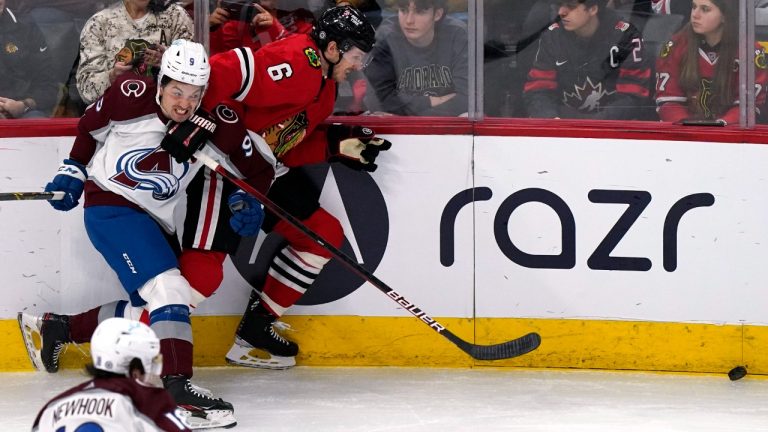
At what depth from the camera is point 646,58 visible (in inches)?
176

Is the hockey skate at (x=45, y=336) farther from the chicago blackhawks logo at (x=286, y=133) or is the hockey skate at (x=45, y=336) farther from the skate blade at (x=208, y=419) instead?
the chicago blackhawks logo at (x=286, y=133)

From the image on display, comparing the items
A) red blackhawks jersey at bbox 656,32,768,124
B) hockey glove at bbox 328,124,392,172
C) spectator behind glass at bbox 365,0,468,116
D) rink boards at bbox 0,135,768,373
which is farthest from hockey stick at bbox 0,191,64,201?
red blackhawks jersey at bbox 656,32,768,124

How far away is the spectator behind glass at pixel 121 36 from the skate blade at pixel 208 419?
1.17 metres

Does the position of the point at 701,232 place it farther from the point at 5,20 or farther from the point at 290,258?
the point at 5,20

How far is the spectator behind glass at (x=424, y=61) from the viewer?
4.52 m

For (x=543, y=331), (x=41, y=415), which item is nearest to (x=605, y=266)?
(x=543, y=331)

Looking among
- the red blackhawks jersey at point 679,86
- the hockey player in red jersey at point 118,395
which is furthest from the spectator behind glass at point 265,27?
the hockey player in red jersey at point 118,395

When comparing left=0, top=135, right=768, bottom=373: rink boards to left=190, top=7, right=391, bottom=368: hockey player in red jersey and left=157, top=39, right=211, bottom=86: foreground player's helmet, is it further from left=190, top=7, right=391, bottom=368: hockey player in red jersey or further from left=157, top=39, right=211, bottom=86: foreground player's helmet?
left=157, top=39, right=211, bottom=86: foreground player's helmet

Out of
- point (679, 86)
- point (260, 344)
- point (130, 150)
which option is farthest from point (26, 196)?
point (679, 86)

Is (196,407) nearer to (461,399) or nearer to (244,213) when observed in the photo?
(244,213)

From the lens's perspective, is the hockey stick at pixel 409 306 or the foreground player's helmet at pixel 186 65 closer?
the foreground player's helmet at pixel 186 65

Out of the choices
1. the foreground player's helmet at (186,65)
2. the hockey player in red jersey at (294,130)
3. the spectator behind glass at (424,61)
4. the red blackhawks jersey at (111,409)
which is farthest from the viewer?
the spectator behind glass at (424,61)

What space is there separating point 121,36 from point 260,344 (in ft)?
3.64

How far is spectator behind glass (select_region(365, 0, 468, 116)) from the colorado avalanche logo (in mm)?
810
